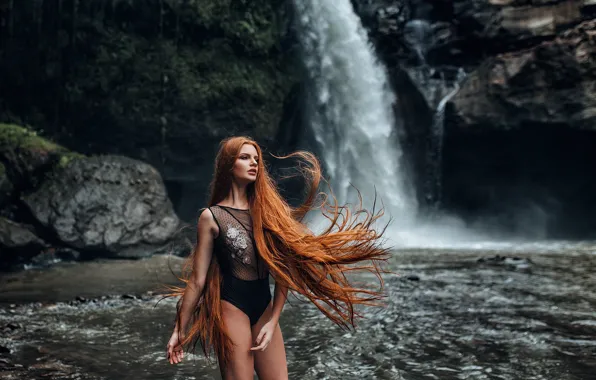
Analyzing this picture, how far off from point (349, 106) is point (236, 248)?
18.5m

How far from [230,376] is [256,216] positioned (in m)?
0.78

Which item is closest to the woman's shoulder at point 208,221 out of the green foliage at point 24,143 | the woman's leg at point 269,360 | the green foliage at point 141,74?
the woman's leg at point 269,360

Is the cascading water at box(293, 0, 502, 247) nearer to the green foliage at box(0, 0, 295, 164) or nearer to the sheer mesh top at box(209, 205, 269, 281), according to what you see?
the green foliage at box(0, 0, 295, 164)

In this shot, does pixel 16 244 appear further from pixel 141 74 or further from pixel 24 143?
pixel 141 74

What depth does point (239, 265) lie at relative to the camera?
2.80 meters

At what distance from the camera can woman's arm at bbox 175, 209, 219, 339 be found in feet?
9.08

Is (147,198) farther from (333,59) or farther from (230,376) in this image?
(230,376)

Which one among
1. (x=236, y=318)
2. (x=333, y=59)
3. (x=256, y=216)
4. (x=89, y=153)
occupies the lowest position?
(x=236, y=318)

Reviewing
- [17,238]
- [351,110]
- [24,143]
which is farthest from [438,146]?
[17,238]

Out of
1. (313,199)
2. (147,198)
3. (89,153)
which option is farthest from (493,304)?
(89,153)

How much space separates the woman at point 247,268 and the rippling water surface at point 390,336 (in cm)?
189

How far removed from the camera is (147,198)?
14.4m

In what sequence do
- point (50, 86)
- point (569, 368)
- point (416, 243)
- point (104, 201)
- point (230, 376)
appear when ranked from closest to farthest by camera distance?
point (230, 376), point (569, 368), point (104, 201), point (50, 86), point (416, 243)

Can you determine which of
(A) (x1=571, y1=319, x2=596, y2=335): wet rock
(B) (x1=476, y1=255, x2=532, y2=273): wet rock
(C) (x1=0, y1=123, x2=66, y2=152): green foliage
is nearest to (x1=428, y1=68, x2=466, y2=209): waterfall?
(B) (x1=476, y1=255, x2=532, y2=273): wet rock
